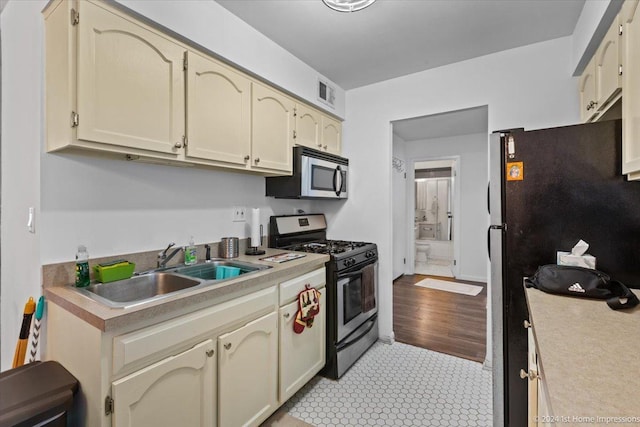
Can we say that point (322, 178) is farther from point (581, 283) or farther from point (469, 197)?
point (469, 197)

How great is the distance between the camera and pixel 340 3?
A: 5.22 ft

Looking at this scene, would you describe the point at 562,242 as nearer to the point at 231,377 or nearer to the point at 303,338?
the point at 303,338

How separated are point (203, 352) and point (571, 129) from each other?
2.05 meters

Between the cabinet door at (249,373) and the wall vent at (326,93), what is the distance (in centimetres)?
198

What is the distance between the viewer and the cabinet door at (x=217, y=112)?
1.71 m

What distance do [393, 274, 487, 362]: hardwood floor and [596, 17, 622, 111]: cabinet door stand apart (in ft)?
6.99

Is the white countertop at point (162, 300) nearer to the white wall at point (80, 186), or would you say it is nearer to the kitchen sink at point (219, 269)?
the kitchen sink at point (219, 269)

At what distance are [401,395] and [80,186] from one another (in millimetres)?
2366

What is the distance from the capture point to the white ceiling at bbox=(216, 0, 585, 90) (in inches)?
72.4

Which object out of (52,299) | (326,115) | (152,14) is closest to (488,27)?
(326,115)

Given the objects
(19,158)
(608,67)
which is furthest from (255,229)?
(608,67)

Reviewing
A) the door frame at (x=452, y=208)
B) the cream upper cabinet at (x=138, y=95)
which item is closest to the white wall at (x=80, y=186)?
the cream upper cabinet at (x=138, y=95)

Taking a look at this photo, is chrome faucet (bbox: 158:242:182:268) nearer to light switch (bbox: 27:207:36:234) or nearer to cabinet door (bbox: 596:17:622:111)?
light switch (bbox: 27:207:36:234)

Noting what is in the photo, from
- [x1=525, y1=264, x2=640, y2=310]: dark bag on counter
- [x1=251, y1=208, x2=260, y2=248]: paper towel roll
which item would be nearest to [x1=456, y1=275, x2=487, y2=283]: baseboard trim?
[x1=525, y1=264, x2=640, y2=310]: dark bag on counter
